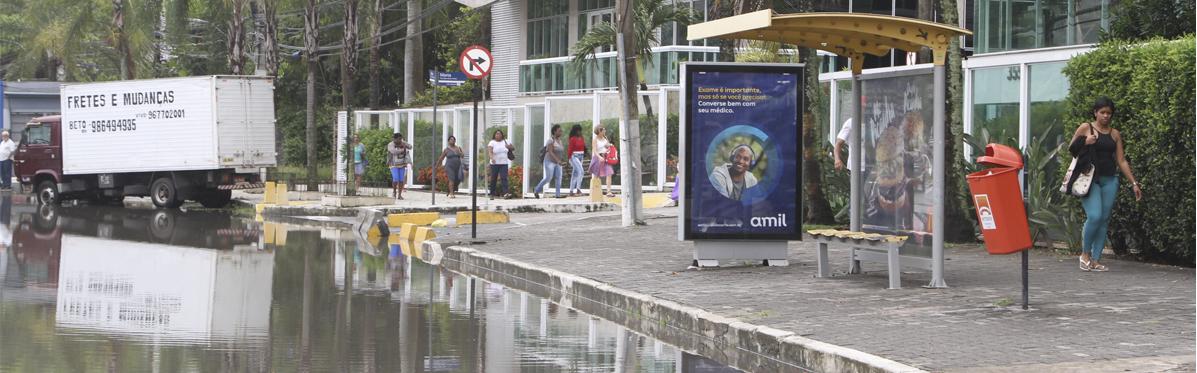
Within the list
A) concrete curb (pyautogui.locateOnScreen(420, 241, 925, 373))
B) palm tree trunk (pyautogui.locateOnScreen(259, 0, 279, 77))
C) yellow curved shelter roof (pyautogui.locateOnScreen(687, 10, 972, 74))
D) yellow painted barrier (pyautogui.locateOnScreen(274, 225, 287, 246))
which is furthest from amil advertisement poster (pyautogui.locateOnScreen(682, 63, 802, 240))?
palm tree trunk (pyautogui.locateOnScreen(259, 0, 279, 77))

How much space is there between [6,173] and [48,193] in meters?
10.9

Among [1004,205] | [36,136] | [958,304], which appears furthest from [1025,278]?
[36,136]

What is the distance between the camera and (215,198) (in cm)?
3484

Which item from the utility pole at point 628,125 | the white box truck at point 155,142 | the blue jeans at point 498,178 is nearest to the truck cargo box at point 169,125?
the white box truck at point 155,142

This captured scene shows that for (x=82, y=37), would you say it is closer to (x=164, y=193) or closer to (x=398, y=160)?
(x=164, y=193)

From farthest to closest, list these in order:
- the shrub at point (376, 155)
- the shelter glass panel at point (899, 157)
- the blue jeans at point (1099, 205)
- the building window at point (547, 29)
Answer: the building window at point (547, 29) → the shrub at point (376, 155) → the blue jeans at point (1099, 205) → the shelter glass panel at point (899, 157)

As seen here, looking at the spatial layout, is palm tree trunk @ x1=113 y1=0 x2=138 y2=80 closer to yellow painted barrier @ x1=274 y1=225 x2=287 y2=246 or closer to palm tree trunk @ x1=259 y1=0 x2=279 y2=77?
palm tree trunk @ x1=259 y1=0 x2=279 y2=77

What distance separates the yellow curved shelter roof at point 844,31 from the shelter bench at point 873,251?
64.7 inches

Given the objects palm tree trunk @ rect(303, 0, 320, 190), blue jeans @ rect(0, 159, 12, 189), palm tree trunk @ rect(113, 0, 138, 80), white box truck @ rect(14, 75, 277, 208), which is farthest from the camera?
palm tree trunk @ rect(113, 0, 138, 80)

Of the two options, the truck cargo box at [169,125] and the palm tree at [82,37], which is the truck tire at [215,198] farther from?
the palm tree at [82,37]

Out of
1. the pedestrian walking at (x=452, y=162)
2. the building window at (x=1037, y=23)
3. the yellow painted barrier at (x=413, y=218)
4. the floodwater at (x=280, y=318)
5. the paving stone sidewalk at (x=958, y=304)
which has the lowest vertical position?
the floodwater at (x=280, y=318)

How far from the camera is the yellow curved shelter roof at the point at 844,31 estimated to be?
1258cm

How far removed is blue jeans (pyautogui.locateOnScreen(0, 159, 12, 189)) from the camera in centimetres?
4603

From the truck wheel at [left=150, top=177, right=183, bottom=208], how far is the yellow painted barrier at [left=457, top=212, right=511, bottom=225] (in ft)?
41.5
